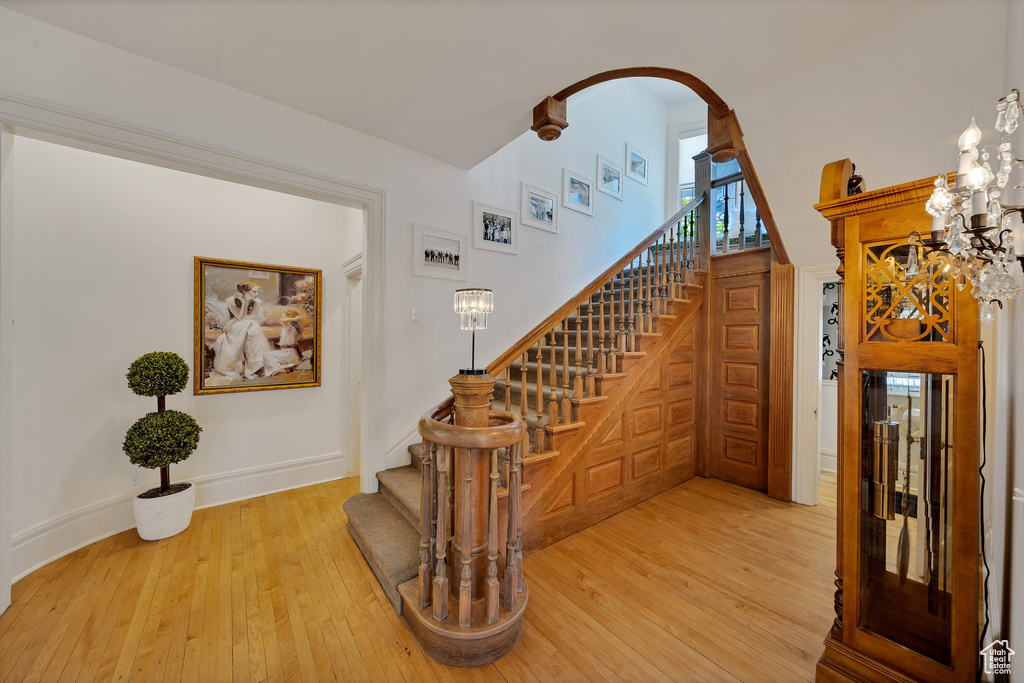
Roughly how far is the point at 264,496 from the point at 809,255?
5.14 metres

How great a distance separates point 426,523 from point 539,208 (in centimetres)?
→ 310

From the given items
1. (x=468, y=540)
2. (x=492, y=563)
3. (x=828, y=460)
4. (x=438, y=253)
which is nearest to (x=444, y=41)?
(x=438, y=253)

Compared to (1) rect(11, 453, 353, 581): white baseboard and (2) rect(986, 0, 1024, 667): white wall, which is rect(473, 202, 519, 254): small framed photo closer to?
(1) rect(11, 453, 353, 581): white baseboard

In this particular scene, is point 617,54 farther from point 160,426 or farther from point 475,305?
point 160,426

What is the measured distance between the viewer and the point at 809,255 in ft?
10.2

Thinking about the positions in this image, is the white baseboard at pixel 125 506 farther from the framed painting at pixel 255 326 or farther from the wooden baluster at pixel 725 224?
the wooden baluster at pixel 725 224

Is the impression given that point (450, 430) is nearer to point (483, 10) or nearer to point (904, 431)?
point (904, 431)

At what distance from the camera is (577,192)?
13.8 feet

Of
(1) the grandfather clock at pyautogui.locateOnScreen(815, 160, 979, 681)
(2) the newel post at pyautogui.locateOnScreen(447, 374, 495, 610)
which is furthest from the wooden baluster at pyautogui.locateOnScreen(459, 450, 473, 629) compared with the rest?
(1) the grandfather clock at pyautogui.locateOnScreen(815, 160, 979, 681)

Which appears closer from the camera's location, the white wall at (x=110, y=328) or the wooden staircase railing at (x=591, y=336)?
the white wall at (x=110, y=328)

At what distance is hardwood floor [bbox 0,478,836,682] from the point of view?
64.5 inches

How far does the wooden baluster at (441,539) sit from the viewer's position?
5.66ft

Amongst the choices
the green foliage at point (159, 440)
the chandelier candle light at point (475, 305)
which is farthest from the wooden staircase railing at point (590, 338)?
the green foliage at point (159, 440)

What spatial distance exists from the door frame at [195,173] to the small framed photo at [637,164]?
3.39 meters
